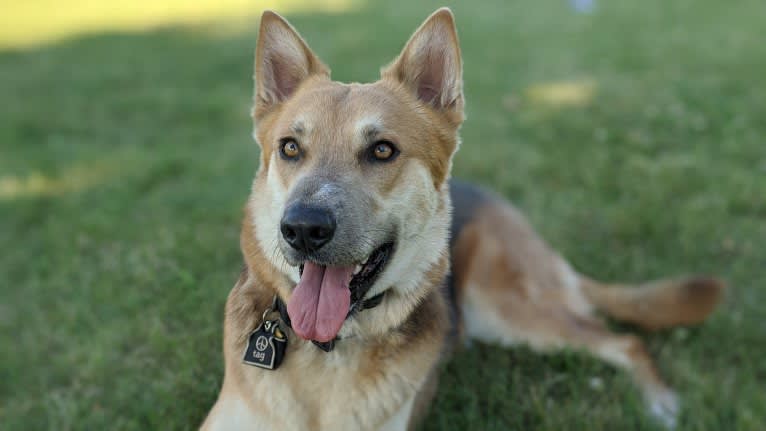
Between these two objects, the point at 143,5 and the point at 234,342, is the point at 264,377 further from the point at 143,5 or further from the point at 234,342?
the point at 143,5

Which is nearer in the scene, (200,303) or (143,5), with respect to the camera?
(200,303)

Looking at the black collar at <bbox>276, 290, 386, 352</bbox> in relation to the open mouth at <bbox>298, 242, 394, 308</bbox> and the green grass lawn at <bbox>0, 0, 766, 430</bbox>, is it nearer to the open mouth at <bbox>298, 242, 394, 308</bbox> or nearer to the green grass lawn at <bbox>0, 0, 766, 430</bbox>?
the open mouth at <bbox>298, 242, 394, 308</bbox>

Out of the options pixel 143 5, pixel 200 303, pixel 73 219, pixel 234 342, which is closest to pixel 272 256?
pixel 234 342

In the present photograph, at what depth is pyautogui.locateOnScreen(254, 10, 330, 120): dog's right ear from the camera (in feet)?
9.91

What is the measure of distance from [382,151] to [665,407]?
2341 millimetres

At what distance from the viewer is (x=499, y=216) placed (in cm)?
429

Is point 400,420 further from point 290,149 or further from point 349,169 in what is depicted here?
point 290,149

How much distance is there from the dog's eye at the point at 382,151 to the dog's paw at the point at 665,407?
2202 millimetres

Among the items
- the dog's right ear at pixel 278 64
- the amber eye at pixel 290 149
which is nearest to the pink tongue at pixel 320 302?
the amber eye at pixel 290 149

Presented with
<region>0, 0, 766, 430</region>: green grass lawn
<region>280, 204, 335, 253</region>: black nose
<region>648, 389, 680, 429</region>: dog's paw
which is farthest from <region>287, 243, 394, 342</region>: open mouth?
<region>648, 389, 680, 429</region>: dog's paw

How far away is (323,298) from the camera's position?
2.50m

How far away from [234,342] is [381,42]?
7.53 m

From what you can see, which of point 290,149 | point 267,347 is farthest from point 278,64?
point 267,347

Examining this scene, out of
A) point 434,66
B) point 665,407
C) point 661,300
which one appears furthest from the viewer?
point 661,300
